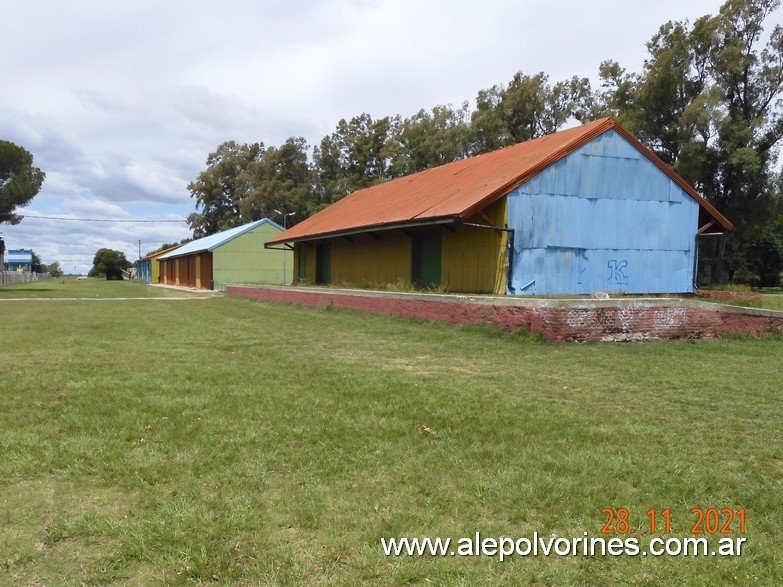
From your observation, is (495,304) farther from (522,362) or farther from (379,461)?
(379,461)

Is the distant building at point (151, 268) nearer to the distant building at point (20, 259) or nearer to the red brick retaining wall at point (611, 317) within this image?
the distant building at point (20, 259)

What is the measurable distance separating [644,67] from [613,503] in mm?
36235

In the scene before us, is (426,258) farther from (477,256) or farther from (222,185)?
(222,185)

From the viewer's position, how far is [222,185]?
236 feet

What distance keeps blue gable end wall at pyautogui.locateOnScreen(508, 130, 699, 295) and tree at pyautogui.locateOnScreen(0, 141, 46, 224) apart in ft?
112

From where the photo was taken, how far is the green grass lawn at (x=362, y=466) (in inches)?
106

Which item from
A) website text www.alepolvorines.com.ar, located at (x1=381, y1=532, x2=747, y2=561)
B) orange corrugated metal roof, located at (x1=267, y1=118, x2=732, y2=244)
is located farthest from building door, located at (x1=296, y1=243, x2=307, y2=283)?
website text www.alepolvorines.com.ar, located at (x1=381, y1=532, x2=747, y2=561)

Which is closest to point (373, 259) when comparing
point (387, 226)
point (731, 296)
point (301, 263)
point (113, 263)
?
point (387, 226)

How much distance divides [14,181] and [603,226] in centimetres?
3615

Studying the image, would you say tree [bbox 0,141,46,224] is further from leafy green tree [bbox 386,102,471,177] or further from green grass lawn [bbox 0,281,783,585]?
green grass lawn [bbox 0,281,783,585]

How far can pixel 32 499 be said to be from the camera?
329 cm

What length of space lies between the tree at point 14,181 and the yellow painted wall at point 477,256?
31.7 m

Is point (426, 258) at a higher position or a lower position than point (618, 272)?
higher

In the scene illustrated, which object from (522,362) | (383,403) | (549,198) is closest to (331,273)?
(549,198)
